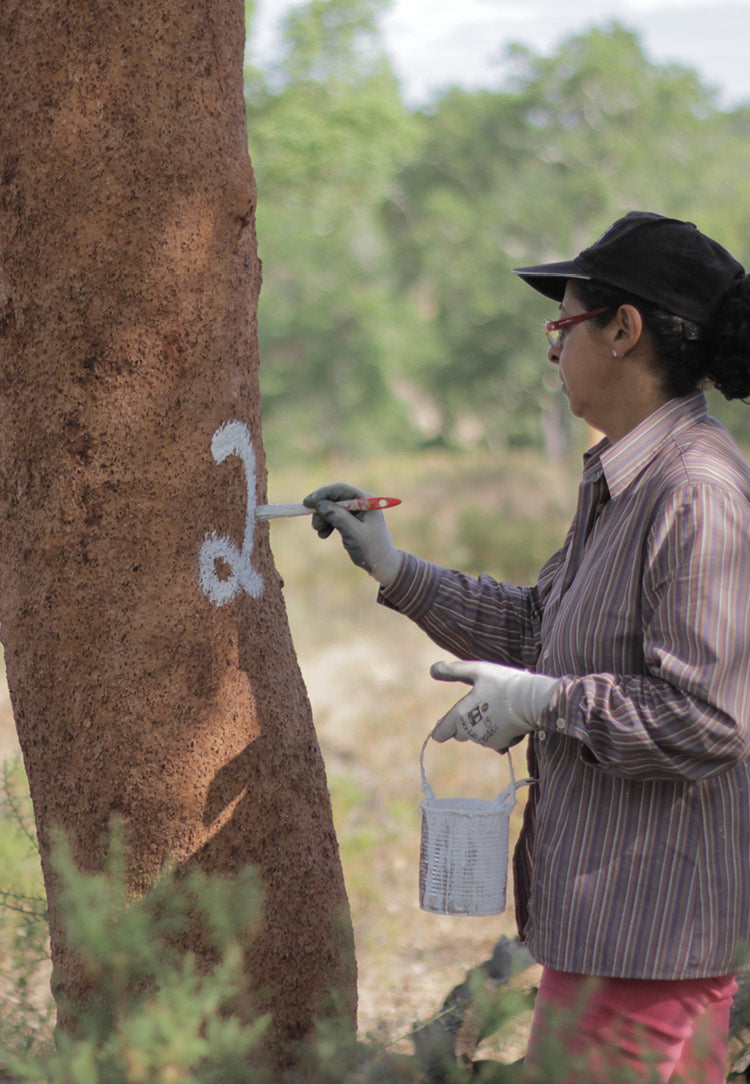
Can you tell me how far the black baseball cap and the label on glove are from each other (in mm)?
758

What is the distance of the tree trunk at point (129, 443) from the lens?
7.00 feet

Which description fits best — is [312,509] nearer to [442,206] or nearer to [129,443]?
[129,443]

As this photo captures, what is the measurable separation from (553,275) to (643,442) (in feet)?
1.11

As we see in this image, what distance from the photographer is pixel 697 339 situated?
2.01 metres

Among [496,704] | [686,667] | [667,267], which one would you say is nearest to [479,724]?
[496,704]

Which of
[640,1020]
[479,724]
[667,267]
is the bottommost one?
[640,1020]

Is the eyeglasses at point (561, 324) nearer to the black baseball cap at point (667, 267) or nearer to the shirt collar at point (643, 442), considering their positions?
the black baseball cap at point (667, 267)

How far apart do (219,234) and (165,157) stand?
6.9 inches

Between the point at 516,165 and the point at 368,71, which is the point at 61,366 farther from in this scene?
the point at 516,165

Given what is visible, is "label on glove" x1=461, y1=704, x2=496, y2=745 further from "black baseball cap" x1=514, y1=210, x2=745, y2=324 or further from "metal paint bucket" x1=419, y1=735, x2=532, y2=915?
"black baseball cap" x1=514, y1=210, x2=745, y2=324

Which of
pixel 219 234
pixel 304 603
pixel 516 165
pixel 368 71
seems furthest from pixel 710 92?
pixel 219 234

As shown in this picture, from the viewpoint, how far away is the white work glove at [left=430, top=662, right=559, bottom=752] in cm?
198

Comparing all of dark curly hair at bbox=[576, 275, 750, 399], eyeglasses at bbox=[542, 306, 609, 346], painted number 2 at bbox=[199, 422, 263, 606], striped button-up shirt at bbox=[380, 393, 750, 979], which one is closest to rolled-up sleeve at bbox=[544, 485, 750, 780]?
striped button-up shirt at bbox=[380, 393, 750, 979]

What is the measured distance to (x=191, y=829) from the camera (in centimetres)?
224
